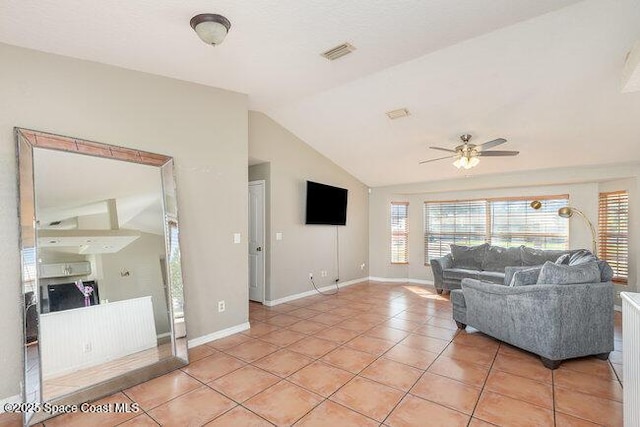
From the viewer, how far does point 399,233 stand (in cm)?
740

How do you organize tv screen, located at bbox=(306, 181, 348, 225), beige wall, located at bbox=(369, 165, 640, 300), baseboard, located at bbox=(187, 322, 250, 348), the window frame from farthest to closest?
the window frame, tv screen, located at bbox=(306, 181, 348, 225), beige wall, located at bbox=(369, 165, 640, 300), baseboard, located at bbox=(187, 322, 250, 348)

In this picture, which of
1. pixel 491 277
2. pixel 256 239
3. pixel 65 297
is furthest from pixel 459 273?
pixel 65 297

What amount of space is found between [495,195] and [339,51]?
200 inches

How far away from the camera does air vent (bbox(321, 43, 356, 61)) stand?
2.74 metres

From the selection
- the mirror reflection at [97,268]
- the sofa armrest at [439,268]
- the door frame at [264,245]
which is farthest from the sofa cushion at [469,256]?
the mirror reflection at [97,268]

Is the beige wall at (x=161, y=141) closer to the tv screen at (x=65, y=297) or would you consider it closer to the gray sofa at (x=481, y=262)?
the tv screen at (x=65, y=297)

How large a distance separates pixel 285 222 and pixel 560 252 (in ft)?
15.3

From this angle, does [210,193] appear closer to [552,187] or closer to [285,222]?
[285,222]

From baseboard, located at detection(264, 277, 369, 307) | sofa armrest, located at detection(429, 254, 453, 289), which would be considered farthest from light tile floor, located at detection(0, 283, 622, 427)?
sofa armrest, located at detection(429, 254, 453, 289)

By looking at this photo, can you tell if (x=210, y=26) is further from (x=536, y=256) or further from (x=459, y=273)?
(x=536, y=256)

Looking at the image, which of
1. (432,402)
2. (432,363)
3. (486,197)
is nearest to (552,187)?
(486,197)

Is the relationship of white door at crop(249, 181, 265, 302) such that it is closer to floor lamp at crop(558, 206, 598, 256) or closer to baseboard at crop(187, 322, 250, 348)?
baseboard at crop(187, 322, 250, 348)

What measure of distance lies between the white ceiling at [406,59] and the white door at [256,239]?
130 centimetres

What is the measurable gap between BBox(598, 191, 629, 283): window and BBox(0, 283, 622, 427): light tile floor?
1760 mm
